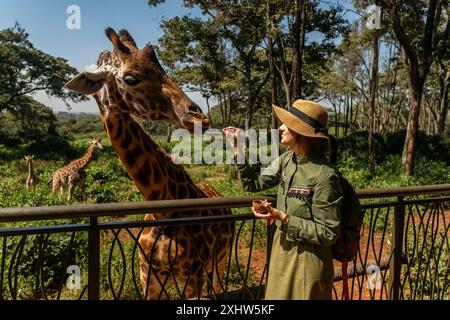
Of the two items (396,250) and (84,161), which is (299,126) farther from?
(84,161)

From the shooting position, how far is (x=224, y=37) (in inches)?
722

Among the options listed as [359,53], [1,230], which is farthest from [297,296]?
[359,53]

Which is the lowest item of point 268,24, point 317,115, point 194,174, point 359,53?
point 194,174

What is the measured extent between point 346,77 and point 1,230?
30419 millimetres

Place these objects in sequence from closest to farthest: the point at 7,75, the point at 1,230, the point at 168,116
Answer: the point at 1,230 → the point at 168,116 → the point at 7,75

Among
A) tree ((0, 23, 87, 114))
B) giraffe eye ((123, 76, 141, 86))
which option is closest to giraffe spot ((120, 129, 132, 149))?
giraffe eye ((123, 76, 141, 86))

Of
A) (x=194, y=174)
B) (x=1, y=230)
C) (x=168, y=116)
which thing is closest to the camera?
(x=1, y=230)

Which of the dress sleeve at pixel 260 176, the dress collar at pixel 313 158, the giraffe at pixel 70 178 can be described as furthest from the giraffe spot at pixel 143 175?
the giraffe at pixel 70 178

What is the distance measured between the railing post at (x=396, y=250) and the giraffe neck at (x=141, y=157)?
157 cm

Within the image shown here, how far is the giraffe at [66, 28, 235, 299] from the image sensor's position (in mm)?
3002

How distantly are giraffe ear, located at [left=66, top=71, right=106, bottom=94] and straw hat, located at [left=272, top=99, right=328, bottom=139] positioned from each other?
1.61 m

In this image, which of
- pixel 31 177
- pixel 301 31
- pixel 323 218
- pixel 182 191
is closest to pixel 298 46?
pixel 301 31

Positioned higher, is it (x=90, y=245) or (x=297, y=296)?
(x=90, y=245)
